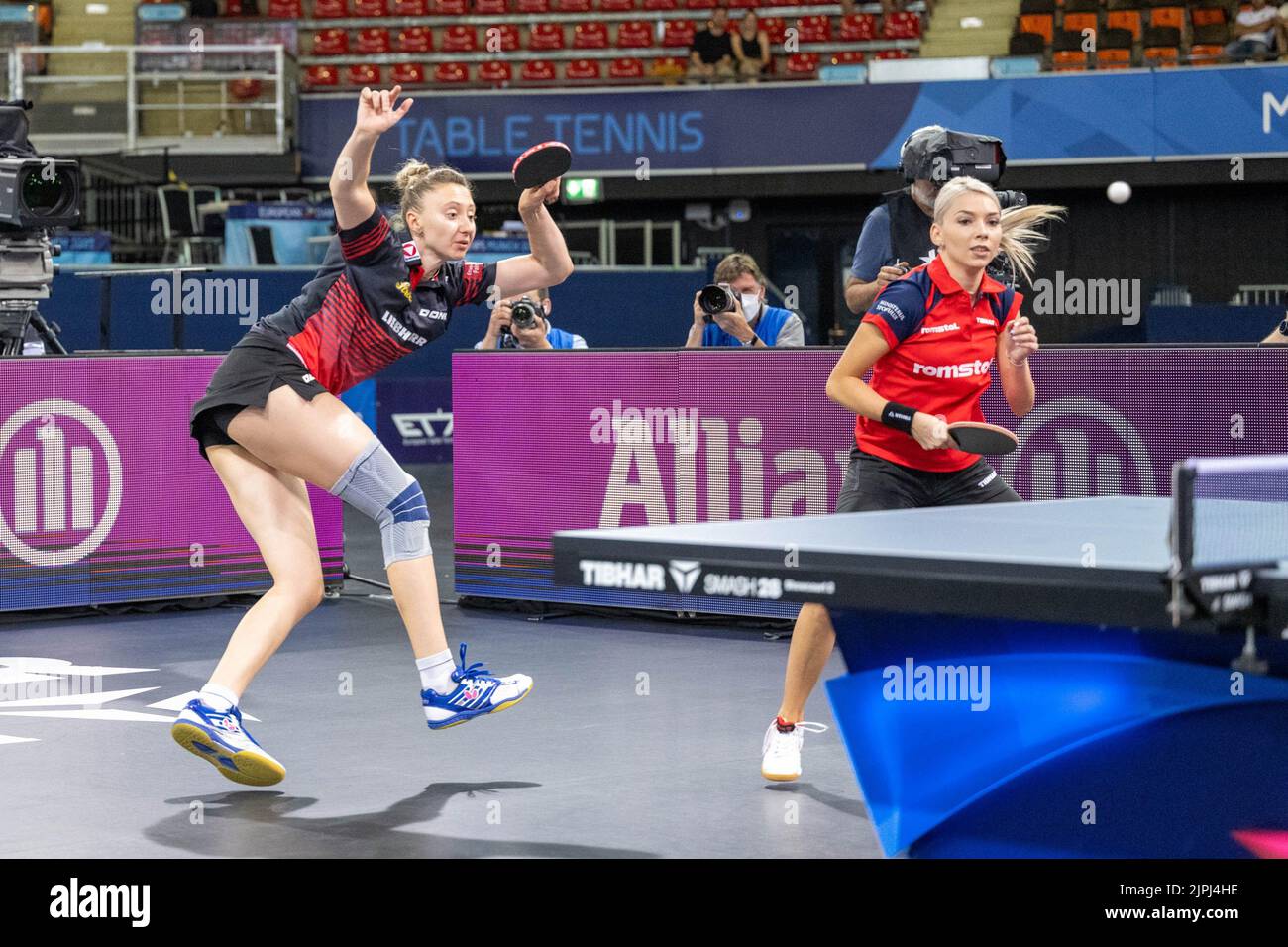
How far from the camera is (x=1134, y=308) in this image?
1909cm

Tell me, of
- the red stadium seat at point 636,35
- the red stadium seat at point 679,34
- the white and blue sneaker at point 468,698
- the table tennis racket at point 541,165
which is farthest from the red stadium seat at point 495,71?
the white and blue sneaker at point 468,698

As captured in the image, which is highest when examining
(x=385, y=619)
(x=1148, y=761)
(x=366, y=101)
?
(x=366, y=101)

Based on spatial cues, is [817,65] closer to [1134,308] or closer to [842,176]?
[842,176]

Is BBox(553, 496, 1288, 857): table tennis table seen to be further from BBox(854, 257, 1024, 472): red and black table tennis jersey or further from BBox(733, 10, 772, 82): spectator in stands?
BBox(733, 10, 772, 82): spectator in stands

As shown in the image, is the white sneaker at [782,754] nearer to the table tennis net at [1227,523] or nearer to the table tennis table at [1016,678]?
the table tennis table at [1016,678]

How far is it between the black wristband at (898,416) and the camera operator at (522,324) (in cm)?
441

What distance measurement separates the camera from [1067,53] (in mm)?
18328

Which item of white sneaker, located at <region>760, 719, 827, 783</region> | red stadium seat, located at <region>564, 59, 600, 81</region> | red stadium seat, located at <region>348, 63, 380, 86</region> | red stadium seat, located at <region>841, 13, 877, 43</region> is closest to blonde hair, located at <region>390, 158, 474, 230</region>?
white sneaker, located at <region>760, 719, 827, 783</region>

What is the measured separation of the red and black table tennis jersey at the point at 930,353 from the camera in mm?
4453
